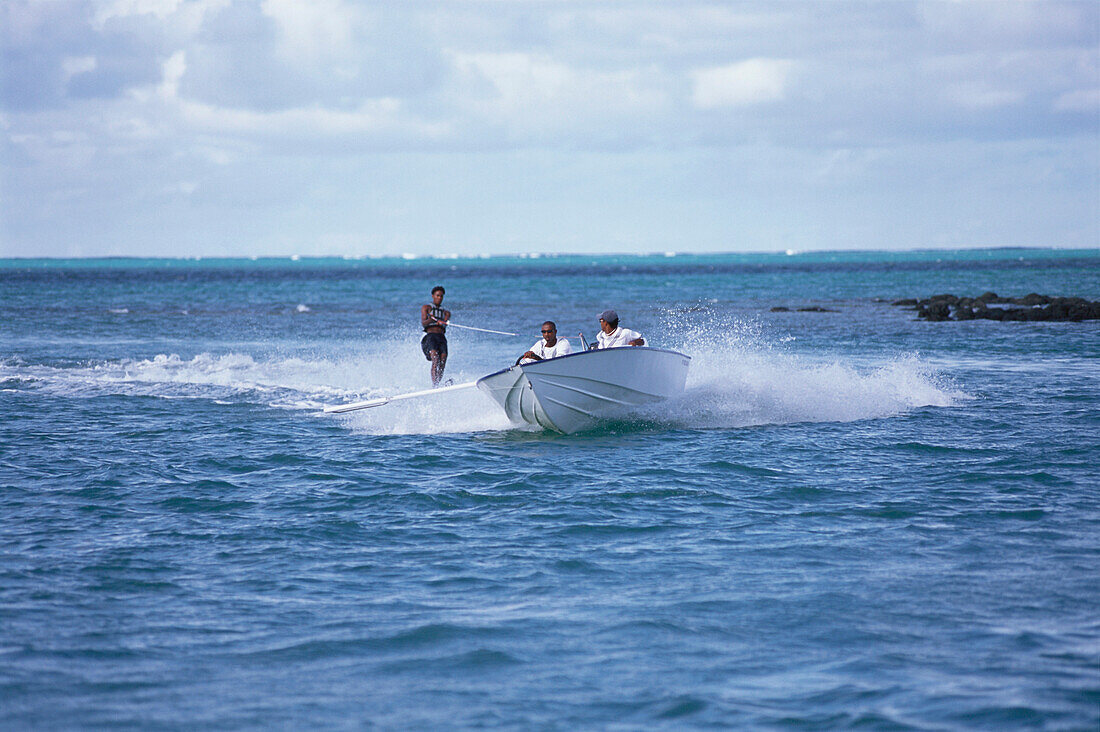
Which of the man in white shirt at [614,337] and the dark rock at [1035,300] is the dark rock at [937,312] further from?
the man in white shirt at [614,337]

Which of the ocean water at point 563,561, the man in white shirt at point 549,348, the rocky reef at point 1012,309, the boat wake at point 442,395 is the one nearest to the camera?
the ocean water at point 563,561

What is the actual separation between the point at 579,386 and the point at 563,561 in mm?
6481

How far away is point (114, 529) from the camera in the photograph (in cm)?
1073

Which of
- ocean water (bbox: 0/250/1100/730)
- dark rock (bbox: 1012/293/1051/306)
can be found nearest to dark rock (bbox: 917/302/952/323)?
dark rock (bbox: 1012/293/1051/306)

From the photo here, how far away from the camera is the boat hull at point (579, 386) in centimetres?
1541

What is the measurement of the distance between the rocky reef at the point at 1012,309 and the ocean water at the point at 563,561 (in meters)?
22.3

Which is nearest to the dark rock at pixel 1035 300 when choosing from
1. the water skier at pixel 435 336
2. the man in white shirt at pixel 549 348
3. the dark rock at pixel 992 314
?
the dark rock at pixel 992 314

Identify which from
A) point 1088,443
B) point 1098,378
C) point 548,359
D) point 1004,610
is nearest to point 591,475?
point 548,359

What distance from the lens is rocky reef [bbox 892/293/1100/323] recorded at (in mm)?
40938

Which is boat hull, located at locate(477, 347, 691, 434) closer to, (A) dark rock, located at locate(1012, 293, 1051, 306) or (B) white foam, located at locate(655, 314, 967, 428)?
(B) white foam, located at locate(655, 314, 967, 428)

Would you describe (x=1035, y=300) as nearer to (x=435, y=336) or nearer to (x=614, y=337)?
(x=435, y=336)

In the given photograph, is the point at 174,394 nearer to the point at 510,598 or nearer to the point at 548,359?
the point at 548,359

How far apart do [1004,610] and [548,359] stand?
26.9ft

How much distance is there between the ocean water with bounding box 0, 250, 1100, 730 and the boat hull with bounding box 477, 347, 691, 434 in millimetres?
409
